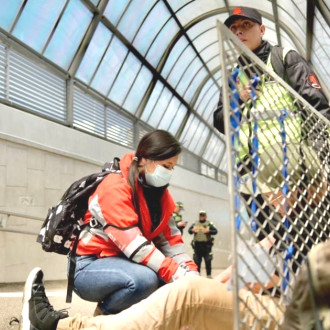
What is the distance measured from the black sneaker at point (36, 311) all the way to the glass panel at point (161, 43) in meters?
11.8

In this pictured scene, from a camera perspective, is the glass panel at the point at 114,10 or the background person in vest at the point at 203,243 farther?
the background person in vest at the point at 203,243

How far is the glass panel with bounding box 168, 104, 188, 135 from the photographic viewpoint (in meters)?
17.6

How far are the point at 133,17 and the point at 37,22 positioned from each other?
4.31m

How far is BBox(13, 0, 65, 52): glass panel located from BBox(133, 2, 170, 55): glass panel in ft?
13.7

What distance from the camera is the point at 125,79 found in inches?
485

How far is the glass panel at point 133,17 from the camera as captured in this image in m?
11.5

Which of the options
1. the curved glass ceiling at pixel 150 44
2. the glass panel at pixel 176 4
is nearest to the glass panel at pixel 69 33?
the curved glass ceiling at pixel 150 44

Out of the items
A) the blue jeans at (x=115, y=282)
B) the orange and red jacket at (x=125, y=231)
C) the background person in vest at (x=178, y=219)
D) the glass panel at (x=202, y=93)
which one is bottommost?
the background person in vest at (x=178, y=219)

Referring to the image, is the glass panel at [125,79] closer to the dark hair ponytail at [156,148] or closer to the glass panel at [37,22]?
the glass panel at [37,22]

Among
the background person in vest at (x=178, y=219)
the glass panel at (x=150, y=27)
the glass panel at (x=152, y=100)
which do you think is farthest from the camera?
the glass panel at (x=152, y=100)

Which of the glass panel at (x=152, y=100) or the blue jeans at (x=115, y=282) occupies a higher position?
the glass panel at (x=152, y=100)

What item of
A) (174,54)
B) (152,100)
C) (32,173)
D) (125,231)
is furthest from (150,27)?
(125,231)

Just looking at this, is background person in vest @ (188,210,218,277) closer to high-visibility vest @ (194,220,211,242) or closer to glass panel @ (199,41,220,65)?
high-visibility vest @ (194,220,211,242)

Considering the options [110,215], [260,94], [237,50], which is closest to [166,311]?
[110,215]
